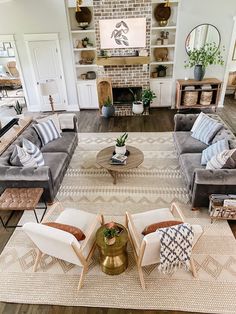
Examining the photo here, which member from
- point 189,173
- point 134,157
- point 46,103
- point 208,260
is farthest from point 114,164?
point 46,103

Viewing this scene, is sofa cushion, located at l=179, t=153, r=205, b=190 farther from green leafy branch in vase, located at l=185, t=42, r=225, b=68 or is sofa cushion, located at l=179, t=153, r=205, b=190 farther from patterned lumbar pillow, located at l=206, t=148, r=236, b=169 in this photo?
green leafy branch in vase, located at l=185, t=42, r=225, b=68

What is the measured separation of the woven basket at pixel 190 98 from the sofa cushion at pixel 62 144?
11.4ft

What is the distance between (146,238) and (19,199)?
1.96 meters

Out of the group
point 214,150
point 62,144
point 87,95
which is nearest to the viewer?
point 214,150

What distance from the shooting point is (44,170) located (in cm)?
339

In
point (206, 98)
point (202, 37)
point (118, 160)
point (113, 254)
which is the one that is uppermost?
point (202, 37)

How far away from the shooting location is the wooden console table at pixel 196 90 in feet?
21.0

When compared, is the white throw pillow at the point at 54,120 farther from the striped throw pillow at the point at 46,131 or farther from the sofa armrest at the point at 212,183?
the sofa armrest at the point at 212,183

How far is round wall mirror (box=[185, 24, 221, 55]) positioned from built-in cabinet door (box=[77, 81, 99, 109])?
2869 mm

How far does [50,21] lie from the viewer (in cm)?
626

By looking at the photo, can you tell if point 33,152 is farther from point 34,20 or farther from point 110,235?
point 34,20

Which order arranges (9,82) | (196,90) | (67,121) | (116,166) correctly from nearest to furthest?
1. (116,166)
2. (67,121)
3. (196,90)
4. (9,82)

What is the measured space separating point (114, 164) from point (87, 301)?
204cm

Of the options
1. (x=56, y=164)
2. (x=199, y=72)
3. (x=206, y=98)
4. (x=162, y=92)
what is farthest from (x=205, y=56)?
(x=56, y=164)
